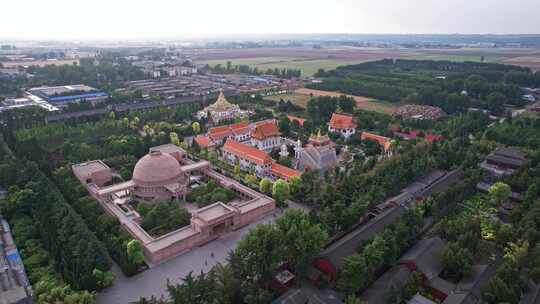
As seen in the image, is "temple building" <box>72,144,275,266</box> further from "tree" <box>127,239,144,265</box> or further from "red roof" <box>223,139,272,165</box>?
"red roof" <box>223,139,272,165</box>

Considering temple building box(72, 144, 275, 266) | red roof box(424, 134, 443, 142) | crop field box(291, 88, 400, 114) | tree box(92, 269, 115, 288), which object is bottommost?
tree box(92, 269, 115, 288)

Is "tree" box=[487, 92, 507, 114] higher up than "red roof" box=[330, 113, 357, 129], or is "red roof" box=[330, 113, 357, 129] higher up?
"tree" box=[487, 92, 507, 114]

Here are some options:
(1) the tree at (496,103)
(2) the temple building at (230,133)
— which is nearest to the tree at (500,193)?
(2) the temple building at (230,133)

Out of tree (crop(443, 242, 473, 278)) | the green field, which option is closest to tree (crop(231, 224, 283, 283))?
tree (crop(443, 242, 473, 278))

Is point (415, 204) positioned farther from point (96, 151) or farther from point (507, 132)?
point (96, 151)

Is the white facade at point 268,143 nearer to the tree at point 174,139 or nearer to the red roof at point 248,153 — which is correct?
the red roof at point 248,153

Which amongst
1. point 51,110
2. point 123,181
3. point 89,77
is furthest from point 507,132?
point 89,77

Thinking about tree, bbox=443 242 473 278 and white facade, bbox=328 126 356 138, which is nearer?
tree, bbox=443 242 473 278
